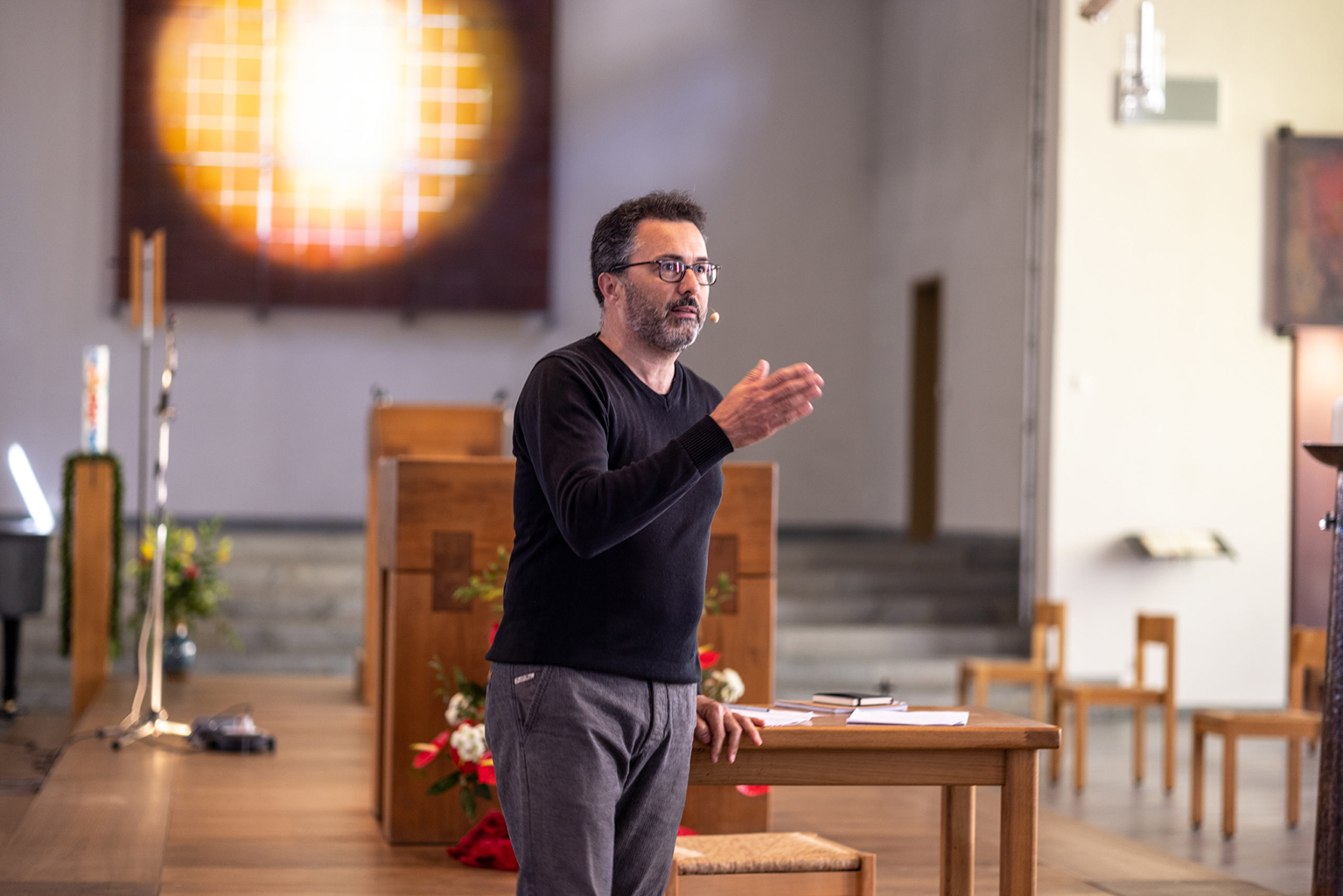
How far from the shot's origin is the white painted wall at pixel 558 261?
1095 centimetres

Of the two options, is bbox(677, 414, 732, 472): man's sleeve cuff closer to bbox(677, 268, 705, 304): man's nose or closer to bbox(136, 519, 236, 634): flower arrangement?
bbox(677, 268, 705, 304): man's nose

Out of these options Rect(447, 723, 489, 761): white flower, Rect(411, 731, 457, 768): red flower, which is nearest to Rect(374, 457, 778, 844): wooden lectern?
Rect(411, 731, 457, 768): red flower

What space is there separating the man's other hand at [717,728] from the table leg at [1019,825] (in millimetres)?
420

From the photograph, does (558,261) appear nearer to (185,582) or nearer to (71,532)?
(185,582)

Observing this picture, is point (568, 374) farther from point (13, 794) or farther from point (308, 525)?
point (308, 525)

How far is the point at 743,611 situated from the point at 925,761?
1.74 meters

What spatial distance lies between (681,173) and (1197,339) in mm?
4802

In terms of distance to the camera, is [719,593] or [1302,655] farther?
[1302,655]

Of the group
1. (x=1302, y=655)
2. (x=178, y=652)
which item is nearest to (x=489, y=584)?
(x=1302, y=655)

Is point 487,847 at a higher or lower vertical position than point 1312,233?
lower

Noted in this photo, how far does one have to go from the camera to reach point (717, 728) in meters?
2.18

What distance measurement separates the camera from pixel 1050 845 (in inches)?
173

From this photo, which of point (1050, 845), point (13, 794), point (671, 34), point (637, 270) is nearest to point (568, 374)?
point (637, 270)

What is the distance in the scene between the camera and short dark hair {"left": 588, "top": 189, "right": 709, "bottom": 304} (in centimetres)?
198
